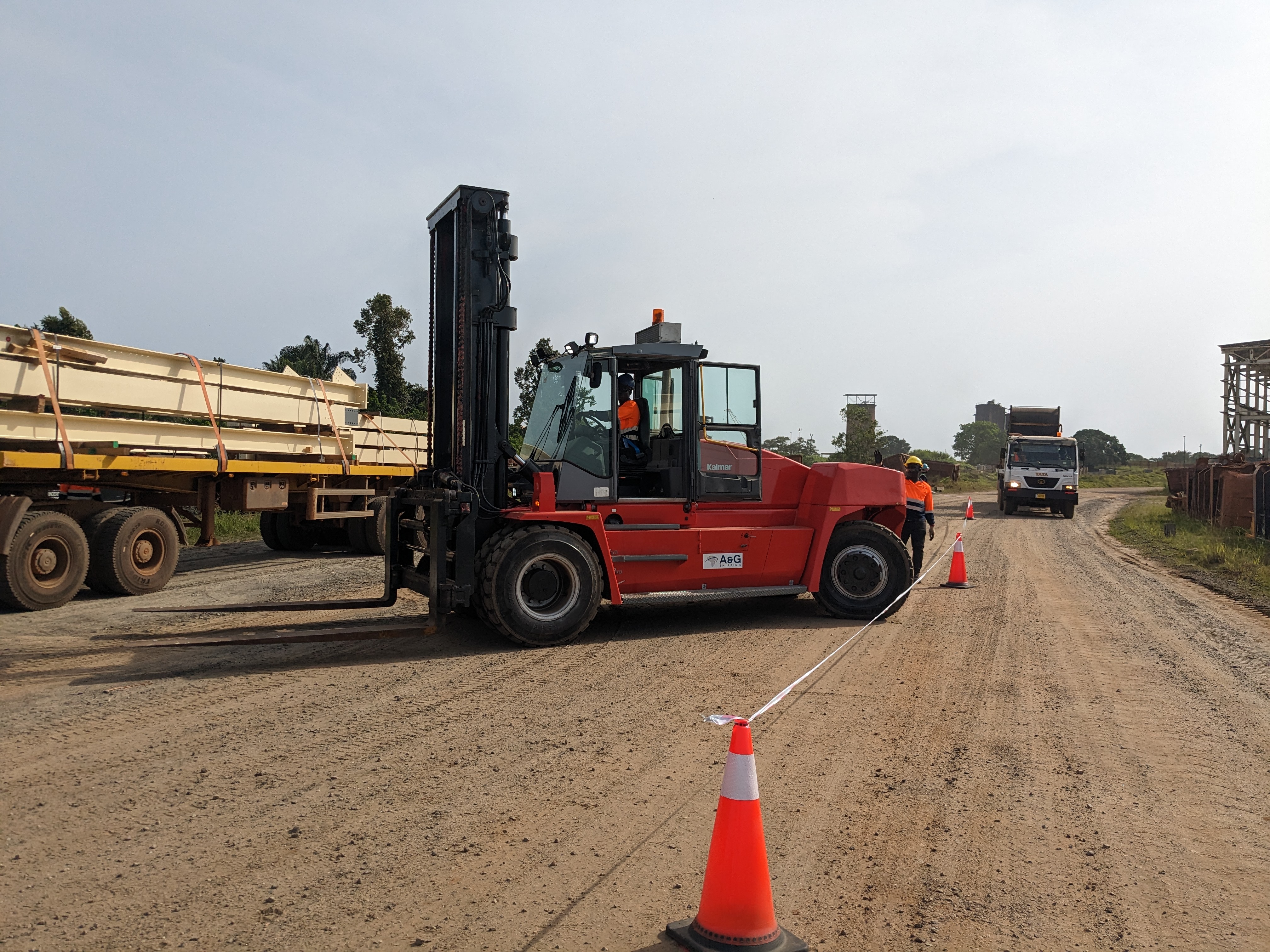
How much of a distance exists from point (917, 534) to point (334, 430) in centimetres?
886

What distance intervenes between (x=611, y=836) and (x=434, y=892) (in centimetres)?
86

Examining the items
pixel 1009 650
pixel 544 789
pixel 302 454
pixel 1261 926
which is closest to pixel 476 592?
pixel 544 789

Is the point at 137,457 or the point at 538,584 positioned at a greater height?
the point at 137,457

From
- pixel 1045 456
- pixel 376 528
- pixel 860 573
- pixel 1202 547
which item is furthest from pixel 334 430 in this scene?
pixel 1045 456

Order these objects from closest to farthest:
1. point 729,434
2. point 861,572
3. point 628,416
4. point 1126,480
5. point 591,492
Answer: point 591,492
point 628,416
point 729,434
point 861,572
point 1126,480

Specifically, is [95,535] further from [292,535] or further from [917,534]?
[917,534]

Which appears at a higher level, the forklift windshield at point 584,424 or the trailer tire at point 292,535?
the forklift windshield at point 584,424

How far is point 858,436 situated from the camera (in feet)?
153

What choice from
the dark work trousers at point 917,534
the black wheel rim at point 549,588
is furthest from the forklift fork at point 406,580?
the dark work trousers at point 917,534

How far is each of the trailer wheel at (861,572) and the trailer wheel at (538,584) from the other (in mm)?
2845

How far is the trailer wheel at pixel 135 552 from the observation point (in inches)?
415

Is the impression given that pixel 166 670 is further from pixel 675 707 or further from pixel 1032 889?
pixel 1032 889

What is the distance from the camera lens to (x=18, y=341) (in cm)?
935

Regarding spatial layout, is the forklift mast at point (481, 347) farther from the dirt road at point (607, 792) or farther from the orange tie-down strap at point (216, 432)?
the orange tie-down strap at point (216, 432)
